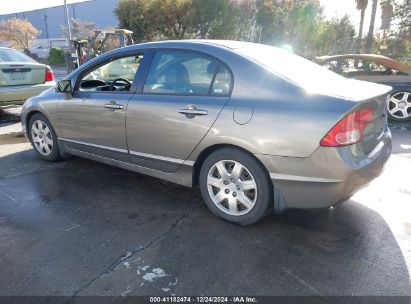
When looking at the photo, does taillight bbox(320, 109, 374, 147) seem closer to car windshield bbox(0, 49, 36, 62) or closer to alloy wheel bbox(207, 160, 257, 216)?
alloy wheel bbox(207, 160, 257, 216)

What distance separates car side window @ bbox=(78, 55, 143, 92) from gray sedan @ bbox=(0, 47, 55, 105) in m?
3.74

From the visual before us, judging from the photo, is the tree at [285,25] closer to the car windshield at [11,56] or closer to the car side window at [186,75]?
the car windshield at [11,56]

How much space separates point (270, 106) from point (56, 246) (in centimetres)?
206

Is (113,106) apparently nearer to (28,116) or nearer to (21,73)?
(28,116)

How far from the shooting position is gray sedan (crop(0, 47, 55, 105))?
23.7 ft

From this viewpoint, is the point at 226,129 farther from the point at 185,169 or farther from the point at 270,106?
the point at 185,169

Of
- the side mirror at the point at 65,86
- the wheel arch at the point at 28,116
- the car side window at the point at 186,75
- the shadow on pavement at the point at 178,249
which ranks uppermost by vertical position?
the car side window at the point at 186,75

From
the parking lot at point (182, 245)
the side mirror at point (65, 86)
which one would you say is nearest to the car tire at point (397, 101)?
the parking lot at point (182, 245)

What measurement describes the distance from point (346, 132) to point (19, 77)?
23.0ft

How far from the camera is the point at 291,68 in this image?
3215mm

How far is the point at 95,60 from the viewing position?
4.22 m

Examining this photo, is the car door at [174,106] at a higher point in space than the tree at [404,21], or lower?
lower

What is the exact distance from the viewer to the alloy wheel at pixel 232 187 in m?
3.08

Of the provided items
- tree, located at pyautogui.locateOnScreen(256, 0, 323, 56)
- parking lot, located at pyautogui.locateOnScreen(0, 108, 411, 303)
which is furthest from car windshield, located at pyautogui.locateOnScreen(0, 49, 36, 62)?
tree, located at pyautogui.locateOnScreen(256, 0, 323, 56)
